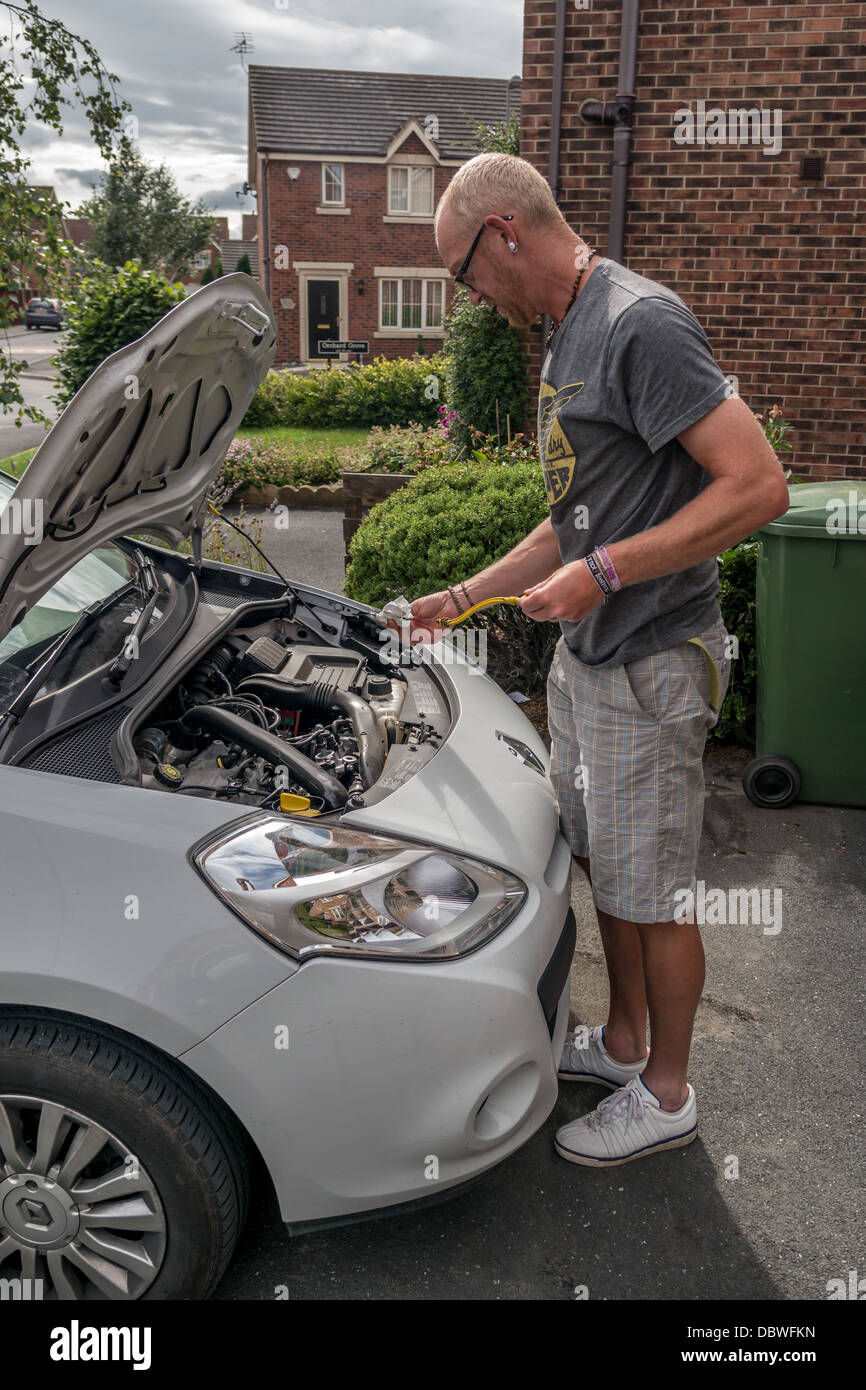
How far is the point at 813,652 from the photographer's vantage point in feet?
13.6

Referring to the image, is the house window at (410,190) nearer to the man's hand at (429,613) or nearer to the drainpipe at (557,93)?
the drainpipe at (557,93)

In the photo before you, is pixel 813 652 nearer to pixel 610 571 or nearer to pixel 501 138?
pixel 610 571

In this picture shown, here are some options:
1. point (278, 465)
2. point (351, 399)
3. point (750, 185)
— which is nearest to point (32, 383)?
point (351, 399)

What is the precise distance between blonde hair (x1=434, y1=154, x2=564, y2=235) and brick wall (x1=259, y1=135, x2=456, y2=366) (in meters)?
28.6

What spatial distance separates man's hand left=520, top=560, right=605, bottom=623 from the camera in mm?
2129

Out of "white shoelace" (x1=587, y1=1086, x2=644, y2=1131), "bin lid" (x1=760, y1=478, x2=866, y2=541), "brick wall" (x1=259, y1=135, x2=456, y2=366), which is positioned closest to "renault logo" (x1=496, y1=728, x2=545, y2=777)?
"white shoelace" (x1=587, y1=1086, x2=644, y2=1131)

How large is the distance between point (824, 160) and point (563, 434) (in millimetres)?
5845

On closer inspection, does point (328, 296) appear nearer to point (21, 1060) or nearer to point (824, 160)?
point (824, 160)

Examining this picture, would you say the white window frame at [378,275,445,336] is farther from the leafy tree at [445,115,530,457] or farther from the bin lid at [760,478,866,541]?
the bin lid at [760,478,866,541]

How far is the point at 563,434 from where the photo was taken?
2.27 meters

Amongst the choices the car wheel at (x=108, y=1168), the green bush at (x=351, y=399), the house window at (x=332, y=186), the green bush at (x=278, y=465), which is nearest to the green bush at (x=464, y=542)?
the car wheel at (x=108, y=1168)

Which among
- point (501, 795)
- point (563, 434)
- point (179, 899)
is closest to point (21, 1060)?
point (179, 899)

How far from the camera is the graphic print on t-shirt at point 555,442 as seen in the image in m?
2.26

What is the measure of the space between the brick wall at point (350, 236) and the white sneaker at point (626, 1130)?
2904 cm
